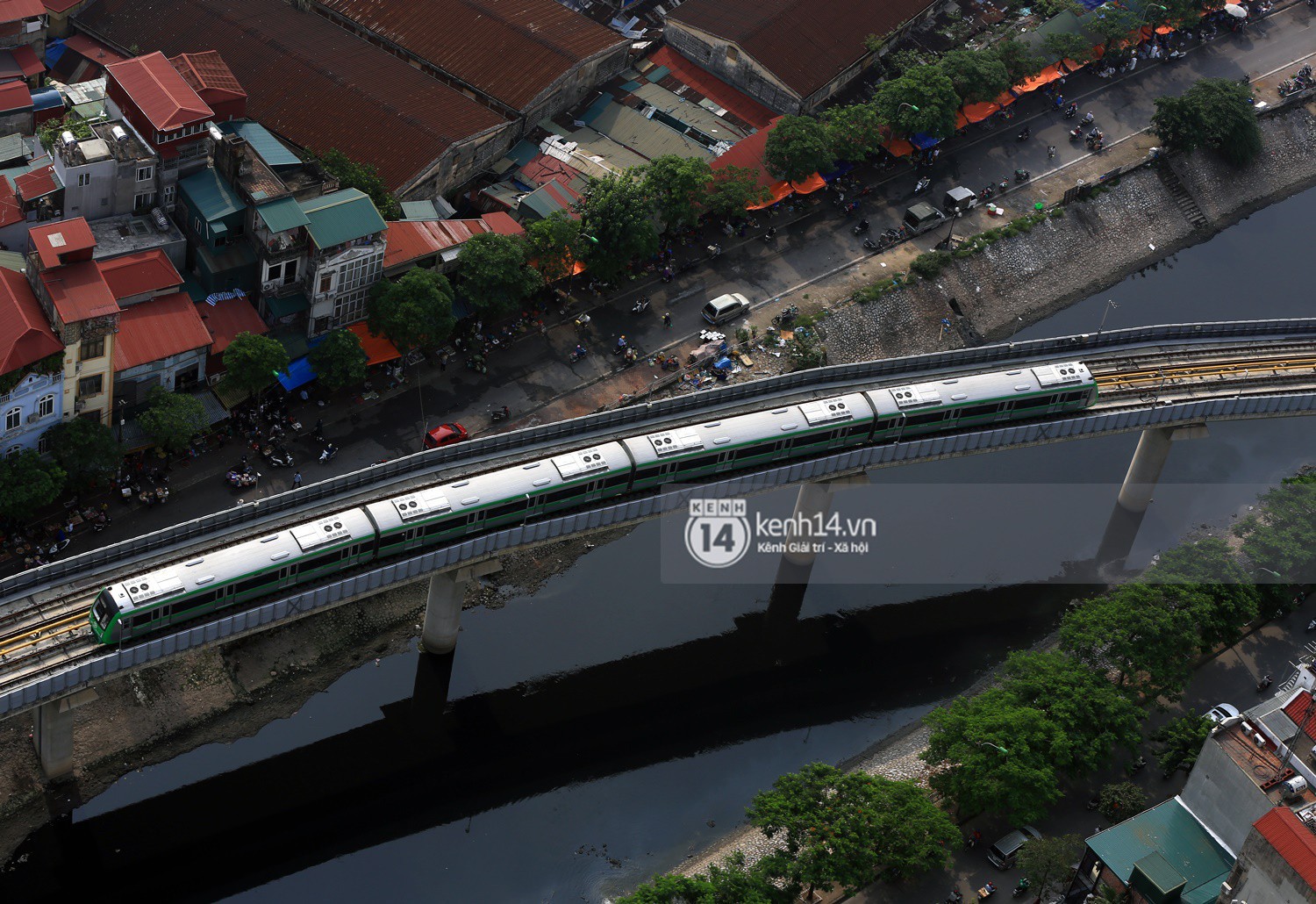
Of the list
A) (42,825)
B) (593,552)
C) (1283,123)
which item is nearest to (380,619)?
(593,552)

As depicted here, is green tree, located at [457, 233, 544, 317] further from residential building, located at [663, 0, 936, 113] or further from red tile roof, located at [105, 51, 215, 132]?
residential building, located at [663, 0, 936, 113]

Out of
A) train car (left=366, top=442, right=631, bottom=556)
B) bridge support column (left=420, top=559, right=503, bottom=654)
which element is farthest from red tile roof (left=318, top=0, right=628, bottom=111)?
bridge support column (left=420, top=559, right=503, bottom=654)

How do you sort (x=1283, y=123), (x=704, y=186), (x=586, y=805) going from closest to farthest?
1. (x=586, y=805)
2. (x=704, y=186)
3. (x=1283, y=123)

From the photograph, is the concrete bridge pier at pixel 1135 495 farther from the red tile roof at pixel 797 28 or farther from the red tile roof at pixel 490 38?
the red tile roof at pixel 490 38

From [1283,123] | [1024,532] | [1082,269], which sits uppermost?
[1283,123]

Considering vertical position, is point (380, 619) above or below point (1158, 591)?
below

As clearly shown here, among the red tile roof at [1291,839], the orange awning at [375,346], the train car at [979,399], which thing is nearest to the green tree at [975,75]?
the train car at [979,399]

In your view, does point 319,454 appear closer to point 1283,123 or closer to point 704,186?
point 704,186
